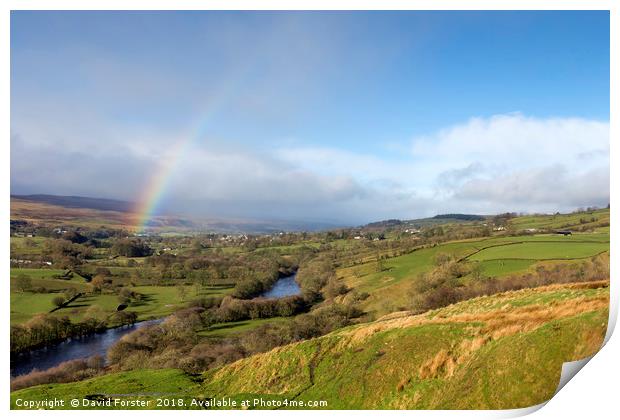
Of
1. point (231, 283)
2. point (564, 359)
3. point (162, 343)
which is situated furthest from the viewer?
point (231, 283)

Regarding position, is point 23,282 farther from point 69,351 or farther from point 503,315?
point 503,315

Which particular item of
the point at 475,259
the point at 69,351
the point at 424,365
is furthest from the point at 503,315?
the point at 69,351

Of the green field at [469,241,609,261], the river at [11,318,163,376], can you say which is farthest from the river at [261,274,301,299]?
the green field at [469,241,609,261]

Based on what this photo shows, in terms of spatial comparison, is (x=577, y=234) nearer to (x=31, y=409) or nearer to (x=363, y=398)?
(x=363, y=398)

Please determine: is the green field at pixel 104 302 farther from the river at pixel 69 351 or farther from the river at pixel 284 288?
the river at pixel 284 288

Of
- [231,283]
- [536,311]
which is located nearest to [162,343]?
[231,283]
